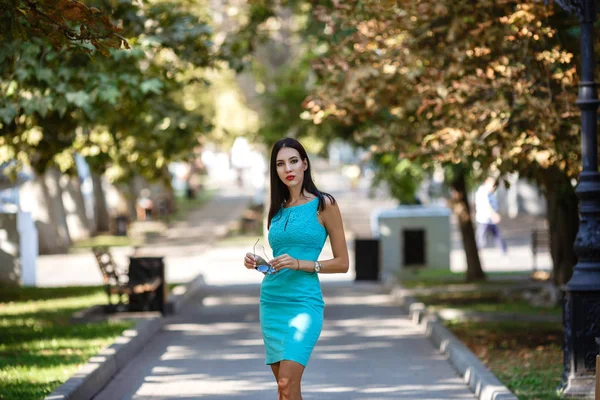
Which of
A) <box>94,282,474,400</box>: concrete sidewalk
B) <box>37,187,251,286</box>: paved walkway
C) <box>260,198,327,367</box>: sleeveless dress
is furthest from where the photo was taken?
<box>37,187,251,286</box>: paved walkway

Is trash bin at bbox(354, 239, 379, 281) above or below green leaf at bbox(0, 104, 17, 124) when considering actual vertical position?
below

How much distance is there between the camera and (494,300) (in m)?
18.0

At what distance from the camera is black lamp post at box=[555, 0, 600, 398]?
9.11 m

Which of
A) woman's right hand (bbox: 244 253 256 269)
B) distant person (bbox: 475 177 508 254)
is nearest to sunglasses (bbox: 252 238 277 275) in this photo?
woman's right hand (bbox: 244 253 256 269)

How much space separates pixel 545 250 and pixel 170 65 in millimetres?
11658

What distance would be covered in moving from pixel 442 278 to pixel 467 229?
6.25 feet

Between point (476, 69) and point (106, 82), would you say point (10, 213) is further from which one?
point (476, 69)

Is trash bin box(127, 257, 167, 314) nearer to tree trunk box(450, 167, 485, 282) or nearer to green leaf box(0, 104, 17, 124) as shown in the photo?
green leaf box(0, 104, 17, 124)

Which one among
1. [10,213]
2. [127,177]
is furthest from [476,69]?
[10,213]

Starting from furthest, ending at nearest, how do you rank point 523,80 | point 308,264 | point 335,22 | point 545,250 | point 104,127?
point 545,250
point 104,127
point 335,22
point 523,80
point 308,264

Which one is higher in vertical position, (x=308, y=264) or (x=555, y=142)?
(x=555, y=142)

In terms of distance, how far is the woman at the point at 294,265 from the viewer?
6574 millimetres

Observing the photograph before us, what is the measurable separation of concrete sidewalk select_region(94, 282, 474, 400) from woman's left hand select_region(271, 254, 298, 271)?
3.56 m

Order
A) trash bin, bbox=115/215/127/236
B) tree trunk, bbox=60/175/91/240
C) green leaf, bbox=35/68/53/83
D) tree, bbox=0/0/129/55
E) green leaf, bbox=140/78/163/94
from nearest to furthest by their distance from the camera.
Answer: tree, bbox=0/0/129/55 < green leaf, bbox=35/68/53/83 < green leaf, bbox=140/78/163/94 < tree trunk, bbox=60/175/91/240 < trash bin, bbox=115/215/127/236
